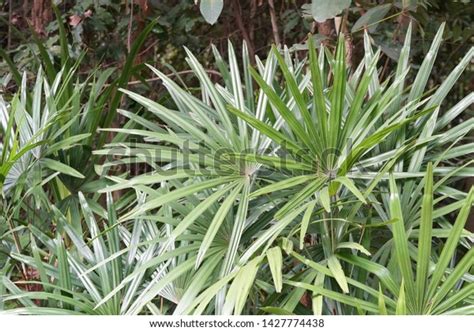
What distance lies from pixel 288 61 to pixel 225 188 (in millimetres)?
450

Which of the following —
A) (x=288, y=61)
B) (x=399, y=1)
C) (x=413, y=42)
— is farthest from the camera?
(x=413, y=42)

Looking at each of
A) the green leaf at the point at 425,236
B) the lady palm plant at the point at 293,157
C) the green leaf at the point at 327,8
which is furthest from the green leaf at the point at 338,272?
the green leaf at the point at 327,8

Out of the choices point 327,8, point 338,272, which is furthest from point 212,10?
point 338,272

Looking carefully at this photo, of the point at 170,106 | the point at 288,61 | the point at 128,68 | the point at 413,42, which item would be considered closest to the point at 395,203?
the point at 288,61

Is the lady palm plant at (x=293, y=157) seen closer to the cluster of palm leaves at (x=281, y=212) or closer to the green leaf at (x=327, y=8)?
the cluster of palm leaves at (x=281, y=212)

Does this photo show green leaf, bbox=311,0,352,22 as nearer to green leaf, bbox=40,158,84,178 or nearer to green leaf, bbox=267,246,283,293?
green leaf, bbox=267,246,283,293

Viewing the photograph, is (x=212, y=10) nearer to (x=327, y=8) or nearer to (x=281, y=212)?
(x=327, y=8)

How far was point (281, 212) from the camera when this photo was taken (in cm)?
93

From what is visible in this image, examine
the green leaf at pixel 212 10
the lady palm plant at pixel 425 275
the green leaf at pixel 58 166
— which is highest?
the green leaf at pixel 212 10

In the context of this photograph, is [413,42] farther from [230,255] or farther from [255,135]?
[230,255]

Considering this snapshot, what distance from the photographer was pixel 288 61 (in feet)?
4.39

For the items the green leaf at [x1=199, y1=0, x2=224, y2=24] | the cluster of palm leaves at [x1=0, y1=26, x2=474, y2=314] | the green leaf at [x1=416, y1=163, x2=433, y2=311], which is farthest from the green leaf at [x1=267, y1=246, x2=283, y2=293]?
the green leaf at [x1=199, y1=0, x2=224, y2=24]

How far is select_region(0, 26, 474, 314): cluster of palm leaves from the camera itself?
0.92 metres

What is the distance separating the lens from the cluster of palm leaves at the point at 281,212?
916 millimetres
